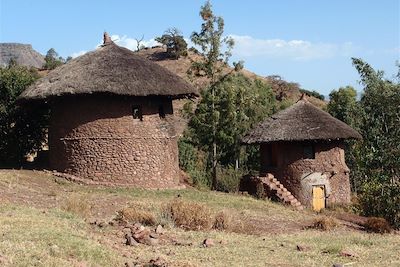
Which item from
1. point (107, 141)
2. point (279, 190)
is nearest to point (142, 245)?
point (107, 141)

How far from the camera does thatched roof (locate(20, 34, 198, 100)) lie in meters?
19.2

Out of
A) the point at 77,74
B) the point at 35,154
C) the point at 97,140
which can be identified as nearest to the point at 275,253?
the point at 97,140

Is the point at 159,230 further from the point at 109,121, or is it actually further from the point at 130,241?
the point at 109,121

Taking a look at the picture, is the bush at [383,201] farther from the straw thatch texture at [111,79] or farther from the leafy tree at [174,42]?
the leafy tree at [174,42]

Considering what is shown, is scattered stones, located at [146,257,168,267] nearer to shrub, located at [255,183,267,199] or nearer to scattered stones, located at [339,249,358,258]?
scattered stones, located at [339,249,358,258]

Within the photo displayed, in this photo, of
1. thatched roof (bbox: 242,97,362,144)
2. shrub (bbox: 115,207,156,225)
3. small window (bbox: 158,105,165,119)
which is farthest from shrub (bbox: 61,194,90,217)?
thatched roof (bbox: 242,97,362,144)

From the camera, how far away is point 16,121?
2277 cm

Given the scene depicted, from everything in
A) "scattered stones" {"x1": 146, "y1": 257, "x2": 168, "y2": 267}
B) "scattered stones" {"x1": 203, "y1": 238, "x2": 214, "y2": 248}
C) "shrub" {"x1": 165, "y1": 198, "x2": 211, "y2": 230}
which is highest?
"shrub" {"x1": 165, "y1": 198, "x2": 211, "y2": 230}

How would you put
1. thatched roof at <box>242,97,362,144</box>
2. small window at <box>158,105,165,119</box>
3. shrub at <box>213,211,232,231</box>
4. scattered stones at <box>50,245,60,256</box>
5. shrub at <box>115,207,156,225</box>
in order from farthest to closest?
thatched roof at <box>242,97,362,144</box>, small window at <box>158,105,165,119</box>, shrub at <box>213,211,232,231</box>, shrub at <box>115,207,156,225</box>, scattered stones at <box>50,245,60,256</box>

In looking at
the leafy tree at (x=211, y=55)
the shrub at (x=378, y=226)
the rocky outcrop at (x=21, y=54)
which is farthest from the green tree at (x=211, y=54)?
the rocky outcrop at (x=21, y=54)

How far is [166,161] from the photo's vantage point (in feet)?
68.0

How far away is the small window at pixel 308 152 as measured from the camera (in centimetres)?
2445

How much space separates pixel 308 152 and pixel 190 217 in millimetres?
12622

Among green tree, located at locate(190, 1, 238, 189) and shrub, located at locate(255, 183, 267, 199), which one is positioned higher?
green tree, located at locate(190, 1, 238, 189)
